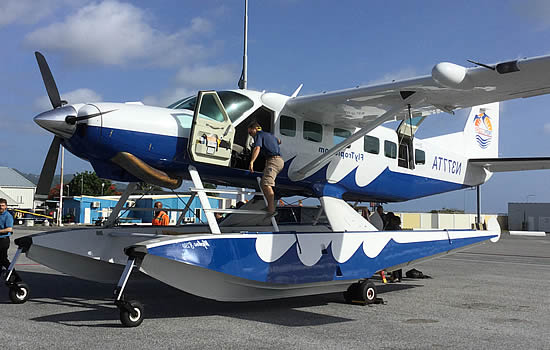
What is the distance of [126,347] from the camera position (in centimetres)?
509

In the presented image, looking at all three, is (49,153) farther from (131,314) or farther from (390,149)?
(390,149)

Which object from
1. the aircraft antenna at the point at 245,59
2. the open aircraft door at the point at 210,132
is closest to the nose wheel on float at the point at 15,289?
the open aircraft door at the point at 210,132

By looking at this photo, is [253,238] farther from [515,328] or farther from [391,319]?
[515,328]

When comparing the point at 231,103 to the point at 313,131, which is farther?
the point at 313,131

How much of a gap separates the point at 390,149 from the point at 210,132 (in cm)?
463

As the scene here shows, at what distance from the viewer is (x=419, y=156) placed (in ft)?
37.5

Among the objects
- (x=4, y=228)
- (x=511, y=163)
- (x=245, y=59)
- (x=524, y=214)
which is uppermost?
(x=245, y=59)

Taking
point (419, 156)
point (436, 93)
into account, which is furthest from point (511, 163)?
point (436, 93)

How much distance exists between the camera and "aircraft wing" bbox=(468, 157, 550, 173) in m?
11.8

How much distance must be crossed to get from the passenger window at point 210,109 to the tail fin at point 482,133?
7719 millimetres

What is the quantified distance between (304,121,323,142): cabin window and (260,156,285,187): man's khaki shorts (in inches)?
54.8

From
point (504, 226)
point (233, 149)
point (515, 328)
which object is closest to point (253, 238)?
point (233, 149)

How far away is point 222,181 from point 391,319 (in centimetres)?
361

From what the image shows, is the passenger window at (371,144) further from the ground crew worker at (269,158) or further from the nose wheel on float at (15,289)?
the nose wheel on float at (15,289)
